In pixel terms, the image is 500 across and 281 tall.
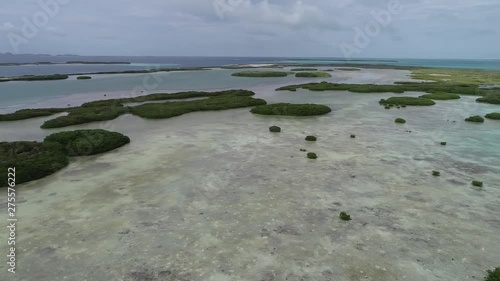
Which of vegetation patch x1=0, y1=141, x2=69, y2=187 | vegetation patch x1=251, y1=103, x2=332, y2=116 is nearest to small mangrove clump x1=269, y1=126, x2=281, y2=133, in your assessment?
vegetation patch x1=251, y1=103, x2=332, y2=116

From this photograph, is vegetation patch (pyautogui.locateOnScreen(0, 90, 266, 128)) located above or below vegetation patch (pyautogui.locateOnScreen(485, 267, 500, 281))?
above

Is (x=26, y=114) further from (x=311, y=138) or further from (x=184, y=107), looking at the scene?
(x=311, y=138)

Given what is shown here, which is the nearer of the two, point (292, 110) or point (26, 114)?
point (26, 114)

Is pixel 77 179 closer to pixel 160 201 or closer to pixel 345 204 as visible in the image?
pixel 160 201

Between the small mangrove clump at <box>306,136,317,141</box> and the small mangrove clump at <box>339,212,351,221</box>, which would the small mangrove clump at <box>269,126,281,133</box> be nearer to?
the small mangrove clump at <box>306,136,317,141</box>

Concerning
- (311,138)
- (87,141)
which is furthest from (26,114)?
(311,138)

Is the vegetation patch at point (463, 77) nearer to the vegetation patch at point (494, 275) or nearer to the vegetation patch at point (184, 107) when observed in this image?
the vegetation patch at point (184, 107)
